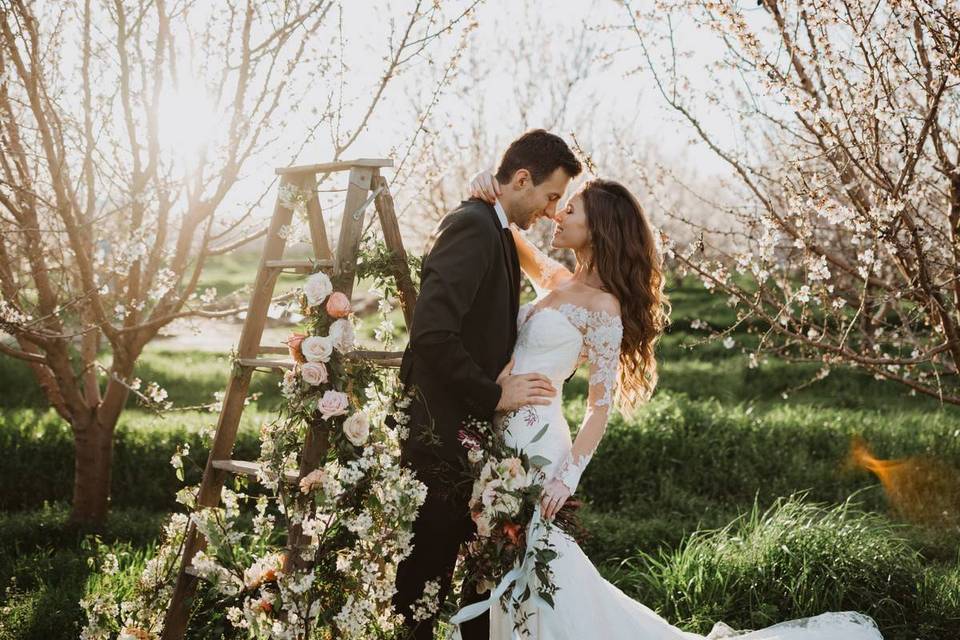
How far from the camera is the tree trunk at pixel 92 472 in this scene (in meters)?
5.77

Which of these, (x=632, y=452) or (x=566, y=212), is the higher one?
(x=566, y=212)

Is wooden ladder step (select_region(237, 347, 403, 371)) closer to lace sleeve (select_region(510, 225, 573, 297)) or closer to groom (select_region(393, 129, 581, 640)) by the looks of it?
groom (select_region(393, 129, 581, 640))

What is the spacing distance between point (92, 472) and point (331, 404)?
3.43 m

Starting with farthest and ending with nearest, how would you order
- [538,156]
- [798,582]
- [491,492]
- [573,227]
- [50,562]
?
[50,562]
[798,582]
[573,227]
[538,156]
[491,492]

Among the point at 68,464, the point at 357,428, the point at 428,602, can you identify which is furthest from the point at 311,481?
the point at 68,464

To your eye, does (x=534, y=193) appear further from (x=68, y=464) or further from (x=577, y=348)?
(x=68, y=464)

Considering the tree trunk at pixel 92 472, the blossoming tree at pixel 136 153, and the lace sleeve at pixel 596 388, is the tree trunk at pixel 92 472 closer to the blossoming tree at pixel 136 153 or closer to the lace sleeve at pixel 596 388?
the blossoming tree at pixel 136 153

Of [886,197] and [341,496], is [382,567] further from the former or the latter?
[886,197]

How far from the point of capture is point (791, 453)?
27.2 ft

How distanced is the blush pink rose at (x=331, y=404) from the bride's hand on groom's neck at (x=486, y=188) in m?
0.95

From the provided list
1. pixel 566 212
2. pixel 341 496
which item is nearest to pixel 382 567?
pixel 341 496

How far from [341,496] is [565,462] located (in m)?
0.86

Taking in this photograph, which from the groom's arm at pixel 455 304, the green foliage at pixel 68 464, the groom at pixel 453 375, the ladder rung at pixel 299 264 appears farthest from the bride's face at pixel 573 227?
the green foliage at pixel 68 464

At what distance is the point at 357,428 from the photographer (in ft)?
10.5
